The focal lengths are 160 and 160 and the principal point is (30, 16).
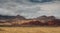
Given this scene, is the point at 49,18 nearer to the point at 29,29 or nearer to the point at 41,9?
the point at 41,9

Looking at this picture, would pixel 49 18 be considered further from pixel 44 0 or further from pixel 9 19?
pixel 9 19

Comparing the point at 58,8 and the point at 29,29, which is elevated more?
the point at 58,8

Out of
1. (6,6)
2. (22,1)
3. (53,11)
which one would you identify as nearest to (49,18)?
(53,11)

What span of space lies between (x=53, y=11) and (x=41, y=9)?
0.44 feet

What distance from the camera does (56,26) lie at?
5.77ft

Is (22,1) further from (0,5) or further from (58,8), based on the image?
(58,8)

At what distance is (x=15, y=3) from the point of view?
177 centimetres

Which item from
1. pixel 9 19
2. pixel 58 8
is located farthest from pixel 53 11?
pixel 9 19

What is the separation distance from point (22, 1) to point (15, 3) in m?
0.08

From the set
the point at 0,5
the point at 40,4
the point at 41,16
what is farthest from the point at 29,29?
the point at 0,5

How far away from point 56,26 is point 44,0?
0.31 m

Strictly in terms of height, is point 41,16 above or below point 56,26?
above

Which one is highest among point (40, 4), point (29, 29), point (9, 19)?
point (40, 4)

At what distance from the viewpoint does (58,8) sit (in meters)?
1.76
